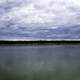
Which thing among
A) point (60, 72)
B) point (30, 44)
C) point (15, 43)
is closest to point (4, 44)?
point (15, 43)

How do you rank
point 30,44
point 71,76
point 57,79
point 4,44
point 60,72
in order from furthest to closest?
point 30,44, point 4,44, point 60,72, point 71,76, point 57,79

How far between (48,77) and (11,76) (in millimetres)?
1939

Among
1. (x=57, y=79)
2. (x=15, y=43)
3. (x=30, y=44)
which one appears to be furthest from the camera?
(x=30, y=44)

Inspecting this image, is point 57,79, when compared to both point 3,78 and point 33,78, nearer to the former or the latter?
point 33,78

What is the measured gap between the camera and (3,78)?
53.1 ft

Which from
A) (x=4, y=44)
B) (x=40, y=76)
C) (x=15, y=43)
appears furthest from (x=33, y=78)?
(x=15, y=43)

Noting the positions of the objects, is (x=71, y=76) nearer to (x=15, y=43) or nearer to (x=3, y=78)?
(x=3, y=78)

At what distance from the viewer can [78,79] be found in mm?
15836

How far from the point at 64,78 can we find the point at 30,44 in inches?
3109

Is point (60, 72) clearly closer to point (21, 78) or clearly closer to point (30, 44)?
point (21, 78)

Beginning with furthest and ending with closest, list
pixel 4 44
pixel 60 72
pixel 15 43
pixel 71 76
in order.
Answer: pixel 15 43 → pixel 4 44 → pixel 60 72 → pixel 71 76

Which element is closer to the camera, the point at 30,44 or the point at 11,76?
the point at 11,76

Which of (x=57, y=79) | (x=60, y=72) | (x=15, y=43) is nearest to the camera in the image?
(x=57, y=79)

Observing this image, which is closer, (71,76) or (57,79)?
(57,79)
